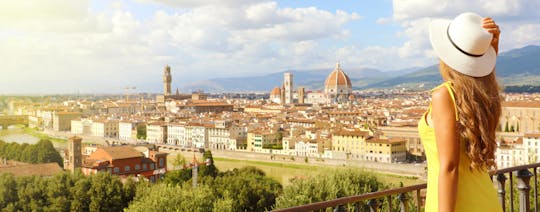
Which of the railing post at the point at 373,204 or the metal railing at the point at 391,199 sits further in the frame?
the railing post at the point at 373,204

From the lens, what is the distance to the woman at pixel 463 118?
1021 millimetres

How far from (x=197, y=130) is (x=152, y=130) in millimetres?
4548

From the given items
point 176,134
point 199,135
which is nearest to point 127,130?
point 176,134

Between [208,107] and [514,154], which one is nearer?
[514,154]

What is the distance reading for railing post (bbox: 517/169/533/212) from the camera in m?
2.14

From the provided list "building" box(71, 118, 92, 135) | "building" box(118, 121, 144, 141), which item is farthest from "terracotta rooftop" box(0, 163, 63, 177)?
"building" box(71, 118, 92, 135)

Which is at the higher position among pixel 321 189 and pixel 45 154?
pixel 321 189

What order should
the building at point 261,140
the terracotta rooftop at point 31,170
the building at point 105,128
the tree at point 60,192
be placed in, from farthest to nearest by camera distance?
the building at point 105,128 → the building at point 261,140 → the terracotta rooftop at point 31,170 → the tree at point 60,192

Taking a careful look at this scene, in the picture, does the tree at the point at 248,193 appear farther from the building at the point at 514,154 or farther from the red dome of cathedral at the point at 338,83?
the red dome of cathedral at the point at 338,83

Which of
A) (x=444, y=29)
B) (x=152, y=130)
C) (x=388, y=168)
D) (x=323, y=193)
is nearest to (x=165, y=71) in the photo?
(x=152, y=130)

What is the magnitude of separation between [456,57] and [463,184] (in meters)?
0.24

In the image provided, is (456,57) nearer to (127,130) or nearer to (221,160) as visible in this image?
(221,160)

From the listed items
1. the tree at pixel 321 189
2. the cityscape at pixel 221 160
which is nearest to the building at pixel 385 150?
the cityscape at pixel 221 160

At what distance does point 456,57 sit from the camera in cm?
105
